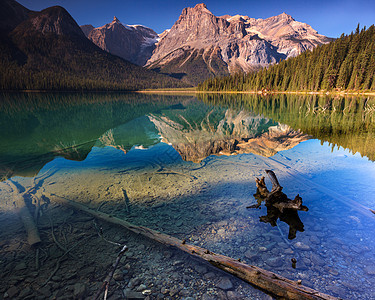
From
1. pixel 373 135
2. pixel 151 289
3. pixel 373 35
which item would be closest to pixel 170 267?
pixel 151 289

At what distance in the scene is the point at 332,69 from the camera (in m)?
101

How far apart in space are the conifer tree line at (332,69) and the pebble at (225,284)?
119363 millimetres

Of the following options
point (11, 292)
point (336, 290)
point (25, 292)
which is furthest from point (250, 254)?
point (11, 292)

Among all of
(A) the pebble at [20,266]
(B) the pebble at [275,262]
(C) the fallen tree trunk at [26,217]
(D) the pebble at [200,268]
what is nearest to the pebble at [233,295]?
(D) the pebble at [200,268]

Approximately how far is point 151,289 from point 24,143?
23.7m

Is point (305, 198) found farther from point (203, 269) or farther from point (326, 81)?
point (326, 81)

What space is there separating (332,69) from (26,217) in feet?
445

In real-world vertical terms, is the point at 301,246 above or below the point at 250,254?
above

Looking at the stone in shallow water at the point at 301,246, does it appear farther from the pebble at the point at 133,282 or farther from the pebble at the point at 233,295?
the pebble at the point at 133,282

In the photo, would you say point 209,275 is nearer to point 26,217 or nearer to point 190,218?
point 190,218

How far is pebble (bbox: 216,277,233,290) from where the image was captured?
5.05 m

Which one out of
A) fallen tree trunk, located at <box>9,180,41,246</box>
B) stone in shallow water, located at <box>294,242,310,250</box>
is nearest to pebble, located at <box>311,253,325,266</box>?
stone in shallow water, located at <box>294,242,310,250</box>

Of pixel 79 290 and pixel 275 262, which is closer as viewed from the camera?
pixel 79 290

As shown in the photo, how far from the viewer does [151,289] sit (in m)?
5.05
